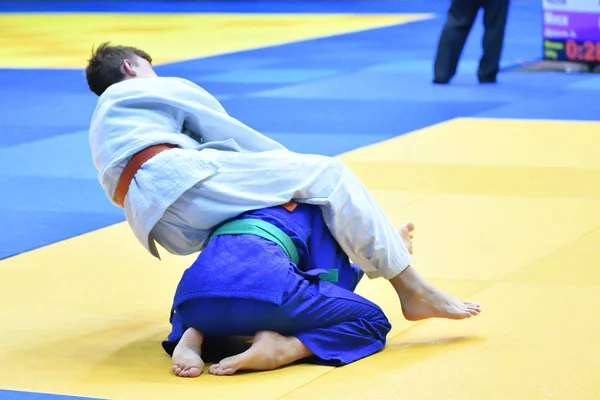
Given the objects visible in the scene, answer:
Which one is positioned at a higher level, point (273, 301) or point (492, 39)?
point (273, 301)

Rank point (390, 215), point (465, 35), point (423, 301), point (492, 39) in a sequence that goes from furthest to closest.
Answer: point (465, 35) < point (492, 39) < point (390, 215) < point (423, 301)

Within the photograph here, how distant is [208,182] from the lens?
4359 mm

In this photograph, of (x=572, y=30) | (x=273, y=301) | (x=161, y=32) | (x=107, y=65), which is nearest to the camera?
(x=273, y=301)

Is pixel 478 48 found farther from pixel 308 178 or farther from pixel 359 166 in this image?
pixel 308 178

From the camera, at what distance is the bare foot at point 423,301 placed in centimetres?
447

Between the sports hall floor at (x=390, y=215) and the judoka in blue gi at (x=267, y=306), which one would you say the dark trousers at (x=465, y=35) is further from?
the judoka in blue gi at (x=267, y=306)

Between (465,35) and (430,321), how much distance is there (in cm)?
823

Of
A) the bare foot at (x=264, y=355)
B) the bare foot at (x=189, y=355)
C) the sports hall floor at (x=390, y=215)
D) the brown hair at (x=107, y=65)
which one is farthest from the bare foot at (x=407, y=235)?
the brown hair at (x=107, y=65)

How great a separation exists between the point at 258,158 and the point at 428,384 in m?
1.04

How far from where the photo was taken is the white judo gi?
4.35 metres

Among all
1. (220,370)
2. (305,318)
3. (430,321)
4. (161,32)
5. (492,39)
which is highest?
(305,318)

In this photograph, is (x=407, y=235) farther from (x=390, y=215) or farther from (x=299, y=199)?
(x=390, y=215)

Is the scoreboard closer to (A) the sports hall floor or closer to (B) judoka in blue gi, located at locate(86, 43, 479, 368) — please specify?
(A) the sports hall floor

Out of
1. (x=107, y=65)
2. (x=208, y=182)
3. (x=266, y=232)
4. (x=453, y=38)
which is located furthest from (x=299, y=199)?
(x=453, y=38)
